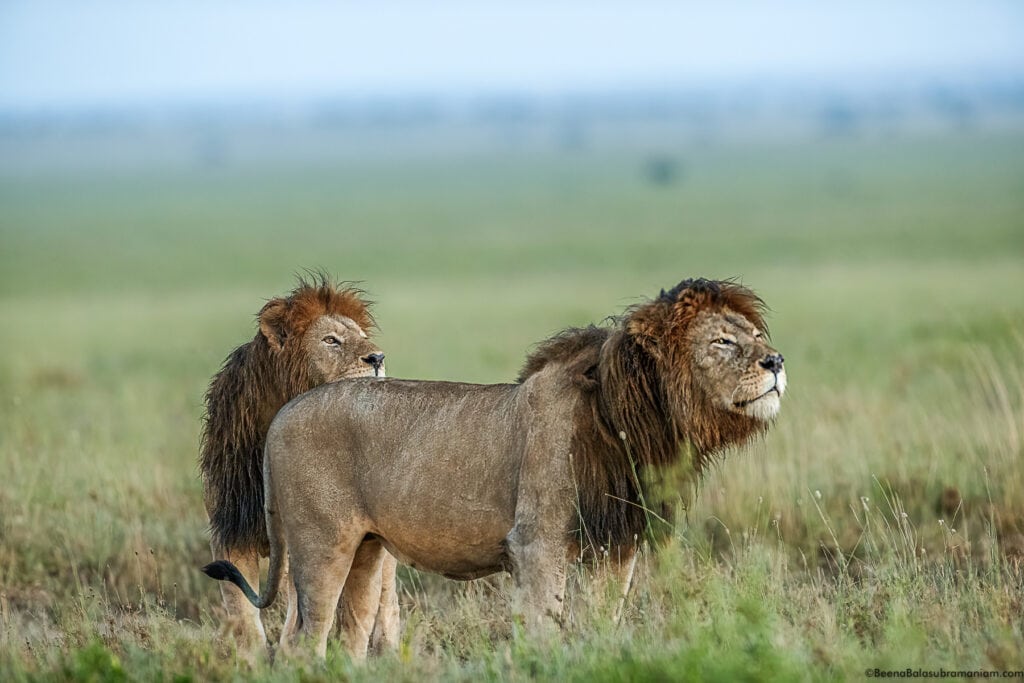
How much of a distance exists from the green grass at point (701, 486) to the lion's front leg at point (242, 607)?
10.8 inches

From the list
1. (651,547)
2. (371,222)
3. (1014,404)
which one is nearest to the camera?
(651,547)

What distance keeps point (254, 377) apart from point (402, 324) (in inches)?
972

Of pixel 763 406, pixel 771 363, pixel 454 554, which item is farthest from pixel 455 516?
pixel 771 363

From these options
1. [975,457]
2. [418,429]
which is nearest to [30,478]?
[418,429]

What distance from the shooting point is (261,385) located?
25.3ft

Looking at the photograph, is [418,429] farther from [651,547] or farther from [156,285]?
[156,285]

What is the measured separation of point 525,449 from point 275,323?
171 centimetres

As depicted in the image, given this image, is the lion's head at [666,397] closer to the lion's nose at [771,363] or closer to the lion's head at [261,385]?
the lion's nose at [771,363]

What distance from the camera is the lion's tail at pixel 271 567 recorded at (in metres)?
6.99

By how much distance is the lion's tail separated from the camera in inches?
275

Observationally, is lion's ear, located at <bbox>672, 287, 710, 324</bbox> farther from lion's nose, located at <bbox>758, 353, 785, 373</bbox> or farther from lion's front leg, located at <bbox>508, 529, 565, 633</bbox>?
lion's front leg, located at <bbox>508, 529, 565, 633</bbox>

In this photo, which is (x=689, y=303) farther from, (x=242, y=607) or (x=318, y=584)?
(x=242, y=607)

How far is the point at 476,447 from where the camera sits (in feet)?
22.5

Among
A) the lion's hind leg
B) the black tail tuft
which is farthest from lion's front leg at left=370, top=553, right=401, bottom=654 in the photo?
the black tail tuft
